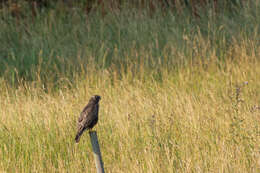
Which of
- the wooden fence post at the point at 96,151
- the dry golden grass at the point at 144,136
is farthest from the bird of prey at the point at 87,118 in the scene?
the dry golden grass at the point at 144,136

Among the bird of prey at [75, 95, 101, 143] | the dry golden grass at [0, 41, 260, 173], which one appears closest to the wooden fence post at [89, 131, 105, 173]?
the bird of prey at [75, 95, 101, 143]

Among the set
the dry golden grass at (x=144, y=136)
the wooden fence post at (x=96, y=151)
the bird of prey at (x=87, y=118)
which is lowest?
the dry golden grass at (x=144, y=136)

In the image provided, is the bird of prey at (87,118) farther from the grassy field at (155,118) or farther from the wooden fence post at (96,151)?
the grassy field at (155,118)

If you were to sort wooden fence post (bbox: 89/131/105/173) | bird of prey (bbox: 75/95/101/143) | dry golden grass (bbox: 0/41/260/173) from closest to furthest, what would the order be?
1. wooden fence post (bbox: 89/131/105/173)
2. bird of prey (bbox: 75/95/101/143)
3. dry golden grass (bbox: 0/41/260/173)

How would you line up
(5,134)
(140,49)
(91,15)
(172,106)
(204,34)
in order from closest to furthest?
(5,134)
(172,106)
(140,49)
(204,34)
(91,15)

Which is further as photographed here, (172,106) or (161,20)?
(161,20)

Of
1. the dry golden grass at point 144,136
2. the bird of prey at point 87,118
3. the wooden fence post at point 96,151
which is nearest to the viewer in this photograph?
the wooden fence post at point 96,151

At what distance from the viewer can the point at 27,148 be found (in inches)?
187

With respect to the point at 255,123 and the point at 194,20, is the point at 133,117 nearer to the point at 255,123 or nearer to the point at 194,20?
the point at 255,123

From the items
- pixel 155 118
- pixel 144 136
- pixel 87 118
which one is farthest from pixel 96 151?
pixel 155 118

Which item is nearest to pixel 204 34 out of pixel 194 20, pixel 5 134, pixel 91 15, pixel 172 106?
pixel 194 20

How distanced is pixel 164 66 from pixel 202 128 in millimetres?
2933

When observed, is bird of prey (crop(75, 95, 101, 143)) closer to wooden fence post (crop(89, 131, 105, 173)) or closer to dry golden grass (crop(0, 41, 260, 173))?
wooden fence post (crop(89, 131, 105, 173))

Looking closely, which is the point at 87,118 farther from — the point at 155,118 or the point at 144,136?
the point at 155,118
